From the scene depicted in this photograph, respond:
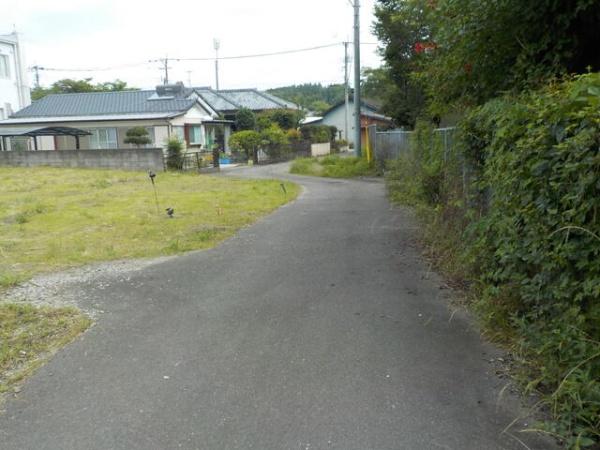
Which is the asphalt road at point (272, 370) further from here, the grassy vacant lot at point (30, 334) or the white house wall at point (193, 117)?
the white house wall at point (193, 117)

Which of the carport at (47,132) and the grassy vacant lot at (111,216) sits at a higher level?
the carport at (47,132)

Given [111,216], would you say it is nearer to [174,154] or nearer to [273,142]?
[174,154]

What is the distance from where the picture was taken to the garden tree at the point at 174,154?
23578 millimetres

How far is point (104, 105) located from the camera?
32.8 metres

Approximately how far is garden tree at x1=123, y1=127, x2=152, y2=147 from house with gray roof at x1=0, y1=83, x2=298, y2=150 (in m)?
0.97

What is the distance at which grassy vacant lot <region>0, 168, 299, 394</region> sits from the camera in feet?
16.0

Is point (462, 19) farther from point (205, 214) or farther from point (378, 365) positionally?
point (205, 214)

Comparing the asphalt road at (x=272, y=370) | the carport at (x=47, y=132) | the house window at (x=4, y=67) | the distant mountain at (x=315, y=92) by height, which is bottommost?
the asphalt road at (x=272, y=370)

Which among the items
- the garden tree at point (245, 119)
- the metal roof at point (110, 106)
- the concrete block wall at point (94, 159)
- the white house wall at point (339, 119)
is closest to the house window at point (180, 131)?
the metal roof at point (110, 106)

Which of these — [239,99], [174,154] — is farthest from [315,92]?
[174,154]

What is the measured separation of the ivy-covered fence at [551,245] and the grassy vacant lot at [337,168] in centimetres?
1657

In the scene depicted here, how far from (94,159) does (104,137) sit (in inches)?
309

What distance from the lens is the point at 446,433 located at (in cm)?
308

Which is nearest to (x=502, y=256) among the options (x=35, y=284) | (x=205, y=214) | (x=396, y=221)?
(x=35, y=284)
